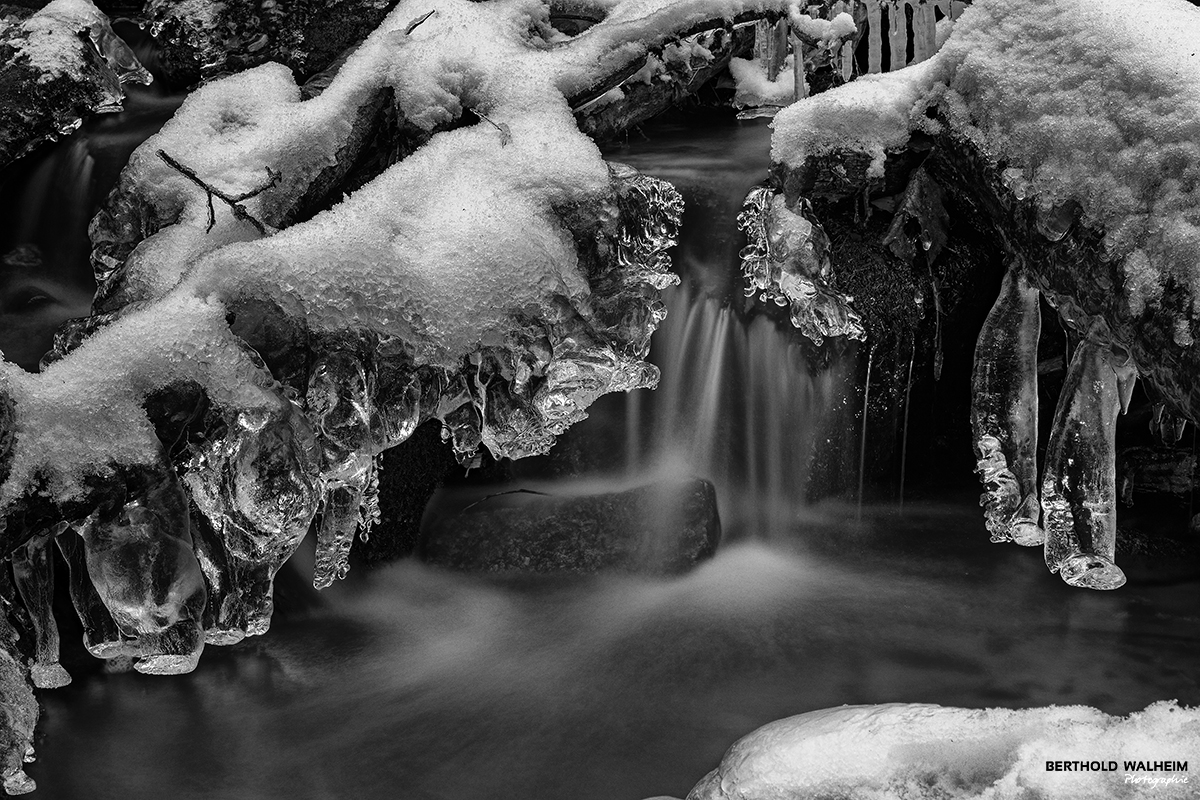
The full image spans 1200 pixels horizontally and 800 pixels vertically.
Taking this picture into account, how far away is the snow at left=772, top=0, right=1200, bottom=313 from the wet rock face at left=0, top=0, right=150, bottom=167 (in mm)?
3291

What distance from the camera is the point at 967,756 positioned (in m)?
2.27

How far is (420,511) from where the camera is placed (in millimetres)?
4250

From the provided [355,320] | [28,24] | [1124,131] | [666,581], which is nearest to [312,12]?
[28,24]

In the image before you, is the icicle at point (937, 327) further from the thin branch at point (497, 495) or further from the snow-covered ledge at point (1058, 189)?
the thin branch at point (497, 495)

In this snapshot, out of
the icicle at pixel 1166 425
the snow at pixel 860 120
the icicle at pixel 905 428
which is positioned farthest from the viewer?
the icicle at pixel 905 428

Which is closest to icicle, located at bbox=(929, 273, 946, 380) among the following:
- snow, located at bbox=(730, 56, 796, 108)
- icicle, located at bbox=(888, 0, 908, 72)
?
icicle, located at bbox=(888, 0, 908, 72)

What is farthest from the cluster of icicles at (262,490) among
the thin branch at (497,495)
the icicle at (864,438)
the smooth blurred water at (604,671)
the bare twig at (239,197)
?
the icicle at (864,438)

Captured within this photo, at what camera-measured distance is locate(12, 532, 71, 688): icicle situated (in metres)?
2.75

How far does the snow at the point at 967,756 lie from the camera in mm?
2191

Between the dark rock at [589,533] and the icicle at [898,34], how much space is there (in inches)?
80.8

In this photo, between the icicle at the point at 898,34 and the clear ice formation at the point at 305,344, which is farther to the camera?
the icicle at the point at 898,34

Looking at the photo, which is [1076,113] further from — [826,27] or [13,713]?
[13,713]

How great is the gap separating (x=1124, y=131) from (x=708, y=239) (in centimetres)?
164

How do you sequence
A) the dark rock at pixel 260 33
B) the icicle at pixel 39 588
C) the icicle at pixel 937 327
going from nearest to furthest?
the icicle at pixel 39 588
the icicle at pixel 937 327
the dark rock at pixel 260 33
